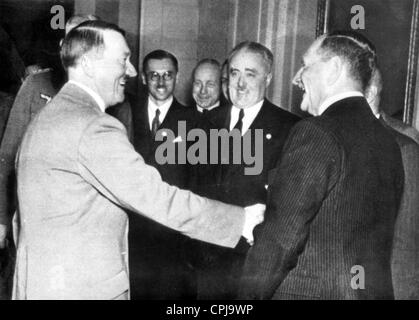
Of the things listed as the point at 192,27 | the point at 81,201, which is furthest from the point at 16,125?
the point at 192,27

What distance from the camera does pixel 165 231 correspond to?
3.97 meters

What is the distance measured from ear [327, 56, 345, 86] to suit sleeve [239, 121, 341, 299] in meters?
0.23

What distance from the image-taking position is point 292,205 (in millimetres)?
1803

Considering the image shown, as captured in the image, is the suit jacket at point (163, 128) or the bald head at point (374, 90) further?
the suit jacket at point (163, 128)

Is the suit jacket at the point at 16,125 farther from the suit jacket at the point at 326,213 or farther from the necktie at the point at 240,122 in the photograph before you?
the suit jacket at the point at 326,213

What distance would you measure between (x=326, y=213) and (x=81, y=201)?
88cm

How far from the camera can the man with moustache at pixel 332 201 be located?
70.8 inches

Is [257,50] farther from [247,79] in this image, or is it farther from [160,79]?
[160,79]

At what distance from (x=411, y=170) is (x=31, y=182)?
1624 mm

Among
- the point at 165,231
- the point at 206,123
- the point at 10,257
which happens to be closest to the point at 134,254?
the point at 165,231

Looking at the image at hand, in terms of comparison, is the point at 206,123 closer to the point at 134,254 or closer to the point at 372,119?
the point at 134,254

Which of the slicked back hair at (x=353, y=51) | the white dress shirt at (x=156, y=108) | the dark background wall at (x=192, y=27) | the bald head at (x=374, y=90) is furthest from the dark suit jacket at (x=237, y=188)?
the dark background wall at (x=192, y=27)
